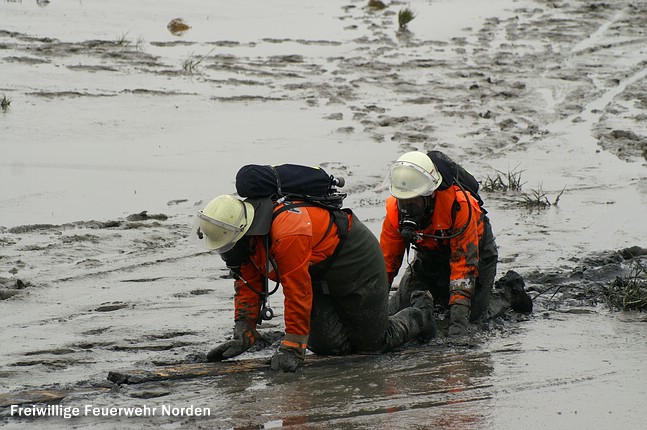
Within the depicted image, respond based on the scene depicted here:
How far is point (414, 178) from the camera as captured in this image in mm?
6293

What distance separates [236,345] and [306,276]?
2.37 ft

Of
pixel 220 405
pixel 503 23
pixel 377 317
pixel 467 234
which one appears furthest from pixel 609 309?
pixel 503 23

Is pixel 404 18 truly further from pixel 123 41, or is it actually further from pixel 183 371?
pixel 183 371

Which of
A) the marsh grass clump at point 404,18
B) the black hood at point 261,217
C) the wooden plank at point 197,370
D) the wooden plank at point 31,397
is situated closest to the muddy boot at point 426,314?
the wooden plank at point 197,370

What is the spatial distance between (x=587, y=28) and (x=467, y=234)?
14379mm

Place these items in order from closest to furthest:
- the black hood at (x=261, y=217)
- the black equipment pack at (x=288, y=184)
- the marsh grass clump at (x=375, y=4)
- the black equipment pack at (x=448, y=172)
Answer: the black hood at (x=261, y=217) → the black equipment pack at (x=288, y=184) → the black equipment pack at (x=448, y=172) → the marsh grass clump at (x=375, y=4)

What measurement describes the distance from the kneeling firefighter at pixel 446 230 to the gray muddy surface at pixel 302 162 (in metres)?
0.34

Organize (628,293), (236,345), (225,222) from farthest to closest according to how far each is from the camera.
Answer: (628,293), (236,345), (225,222)

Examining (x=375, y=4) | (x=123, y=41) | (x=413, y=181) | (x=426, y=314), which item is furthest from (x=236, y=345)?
(x=375, y=4)

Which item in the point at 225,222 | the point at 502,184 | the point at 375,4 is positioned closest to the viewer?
the point at 225,222

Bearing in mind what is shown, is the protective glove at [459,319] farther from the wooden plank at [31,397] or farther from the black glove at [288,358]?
the wooden plank at [31,397]

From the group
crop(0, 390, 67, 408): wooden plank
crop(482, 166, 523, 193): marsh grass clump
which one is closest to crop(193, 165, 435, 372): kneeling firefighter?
crop(0, 390, 67, 408): wooden plank

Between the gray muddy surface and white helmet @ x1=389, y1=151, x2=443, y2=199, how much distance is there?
106cm

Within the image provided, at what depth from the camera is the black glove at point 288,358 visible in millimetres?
5609
